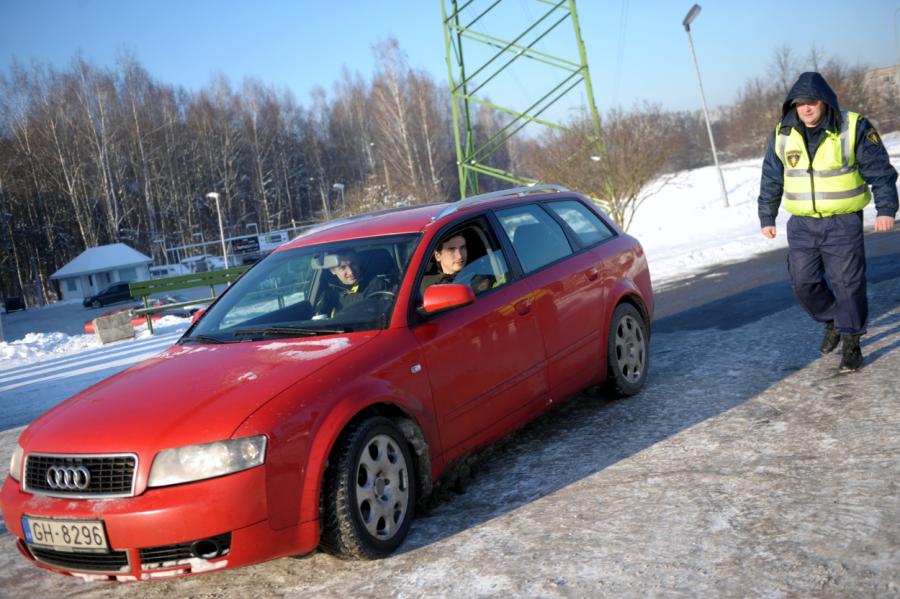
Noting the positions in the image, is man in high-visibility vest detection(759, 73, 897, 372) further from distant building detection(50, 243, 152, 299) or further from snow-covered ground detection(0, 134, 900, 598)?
distant building detection(50, 243, 152, 299)

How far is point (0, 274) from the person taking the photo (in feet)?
222

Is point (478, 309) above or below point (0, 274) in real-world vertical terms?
below

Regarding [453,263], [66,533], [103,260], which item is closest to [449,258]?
[453,263]

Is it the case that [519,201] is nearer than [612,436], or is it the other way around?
[612,436]

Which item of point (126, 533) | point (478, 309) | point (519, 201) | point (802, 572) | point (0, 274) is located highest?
point (0, 274)

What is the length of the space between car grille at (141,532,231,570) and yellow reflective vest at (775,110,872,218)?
4.49 metres

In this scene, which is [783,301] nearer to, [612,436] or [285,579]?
[612,436]

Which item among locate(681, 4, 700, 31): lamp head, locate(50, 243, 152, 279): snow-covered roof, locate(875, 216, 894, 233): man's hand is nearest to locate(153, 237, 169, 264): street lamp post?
locate(50, 243, 152, 279): snow-covered roof

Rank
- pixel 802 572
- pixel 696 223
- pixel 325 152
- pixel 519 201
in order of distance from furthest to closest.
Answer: pixel 325 152 → pixel 696 223 → pixel 519 201 → pixel 802 572

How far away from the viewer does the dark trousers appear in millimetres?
5562

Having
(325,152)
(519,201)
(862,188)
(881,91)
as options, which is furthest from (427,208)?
(325,152)

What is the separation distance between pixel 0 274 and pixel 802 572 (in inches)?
2982

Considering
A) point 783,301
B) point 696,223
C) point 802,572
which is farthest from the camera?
point 696,223

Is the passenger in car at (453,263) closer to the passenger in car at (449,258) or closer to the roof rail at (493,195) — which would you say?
the passenger in car at (449,258)
